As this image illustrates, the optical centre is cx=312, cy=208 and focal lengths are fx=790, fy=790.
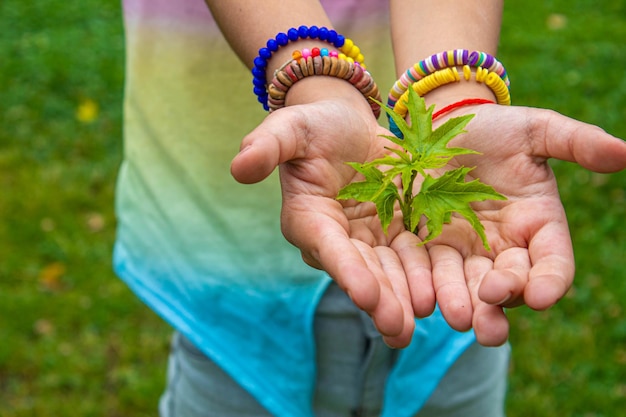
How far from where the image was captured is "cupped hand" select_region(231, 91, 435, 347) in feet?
5.64

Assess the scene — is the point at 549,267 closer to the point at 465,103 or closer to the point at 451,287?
the point at 451,287

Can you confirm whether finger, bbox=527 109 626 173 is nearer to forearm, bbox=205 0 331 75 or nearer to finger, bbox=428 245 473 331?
finger, bbox=428 245 473 331

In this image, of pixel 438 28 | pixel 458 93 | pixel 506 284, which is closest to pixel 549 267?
pixel 506 284

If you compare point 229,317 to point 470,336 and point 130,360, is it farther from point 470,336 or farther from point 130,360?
point 130,360

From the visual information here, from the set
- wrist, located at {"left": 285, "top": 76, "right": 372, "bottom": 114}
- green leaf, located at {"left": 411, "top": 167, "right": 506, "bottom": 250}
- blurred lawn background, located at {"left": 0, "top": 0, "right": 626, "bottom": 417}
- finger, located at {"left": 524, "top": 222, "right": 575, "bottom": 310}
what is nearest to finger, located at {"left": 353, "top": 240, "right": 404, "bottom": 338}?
green leaf, located at {"left": 411, "top": 167, "right": 506, "bottom": 250}

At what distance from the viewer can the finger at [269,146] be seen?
1775mm

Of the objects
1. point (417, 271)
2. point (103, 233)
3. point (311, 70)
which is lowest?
point (103, 233)

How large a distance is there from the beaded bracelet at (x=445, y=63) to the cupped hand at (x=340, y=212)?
152mm

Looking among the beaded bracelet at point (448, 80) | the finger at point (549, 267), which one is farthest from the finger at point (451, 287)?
the beaded bracelet at point (448, 80)

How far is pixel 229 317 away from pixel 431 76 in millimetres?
994

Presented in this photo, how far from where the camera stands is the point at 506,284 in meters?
1.69

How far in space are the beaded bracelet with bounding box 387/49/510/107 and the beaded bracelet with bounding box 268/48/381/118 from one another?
0.38 feet

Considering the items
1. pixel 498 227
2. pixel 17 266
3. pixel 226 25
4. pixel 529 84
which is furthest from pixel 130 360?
pixel 529 84

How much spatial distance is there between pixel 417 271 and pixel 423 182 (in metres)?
0.26
